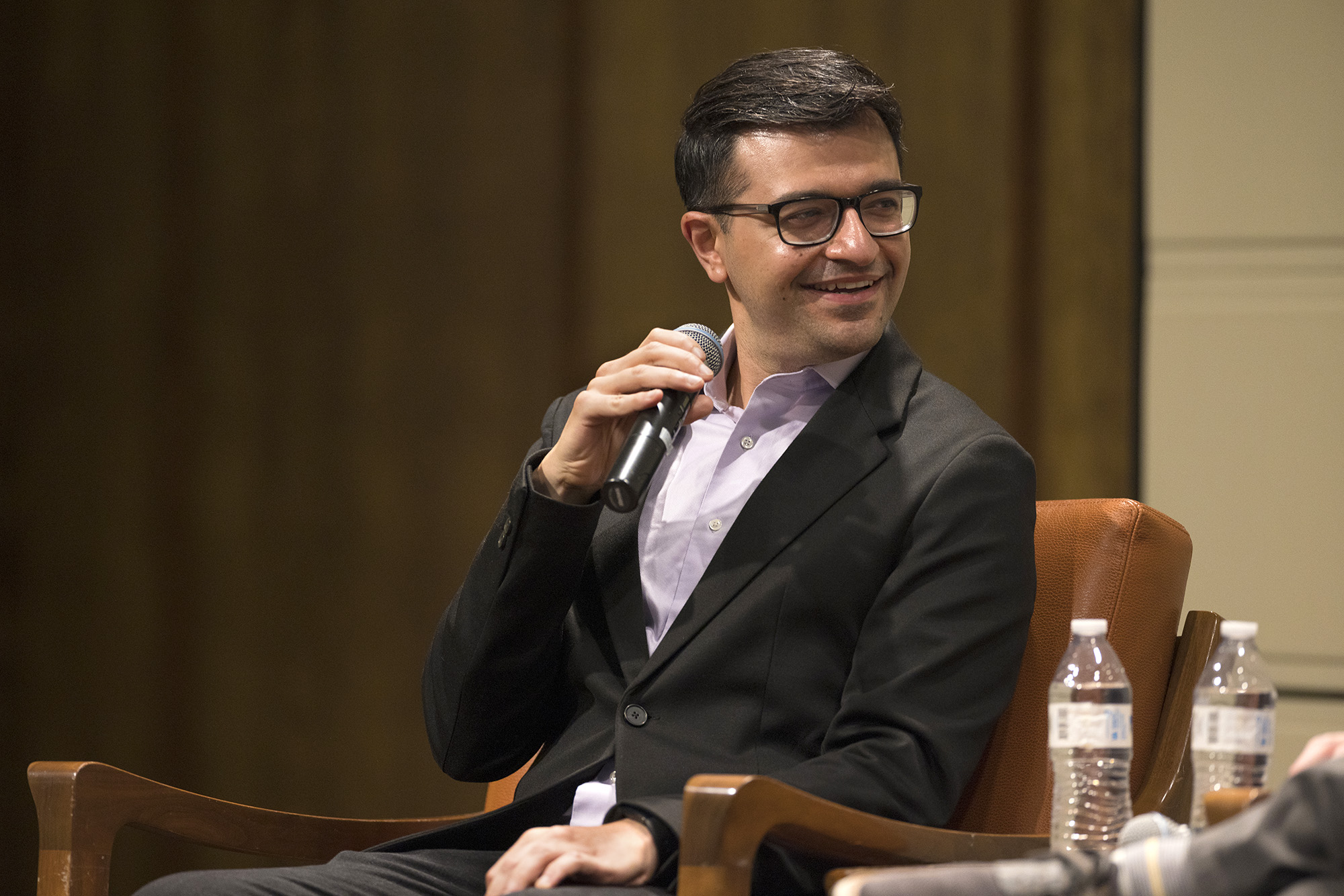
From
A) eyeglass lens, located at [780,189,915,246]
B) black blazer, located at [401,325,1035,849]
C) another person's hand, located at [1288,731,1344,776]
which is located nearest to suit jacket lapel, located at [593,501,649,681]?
black blazer, located at [401,325,1035,849]

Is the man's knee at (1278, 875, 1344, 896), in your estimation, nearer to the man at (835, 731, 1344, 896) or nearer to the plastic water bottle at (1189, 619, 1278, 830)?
the man at (835, 731, 1344, 896)

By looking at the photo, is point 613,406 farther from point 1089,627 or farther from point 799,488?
point 1089,627

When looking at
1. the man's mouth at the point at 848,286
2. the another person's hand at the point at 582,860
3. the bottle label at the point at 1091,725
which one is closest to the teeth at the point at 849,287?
the man's mouth at the point at 848,286

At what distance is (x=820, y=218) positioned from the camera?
166cm

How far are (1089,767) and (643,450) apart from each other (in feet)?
1.95

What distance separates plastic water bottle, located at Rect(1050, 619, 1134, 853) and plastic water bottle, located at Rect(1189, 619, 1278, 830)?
8 centimetres

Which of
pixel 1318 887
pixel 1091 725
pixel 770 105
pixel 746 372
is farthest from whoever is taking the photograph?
pixel 746 372

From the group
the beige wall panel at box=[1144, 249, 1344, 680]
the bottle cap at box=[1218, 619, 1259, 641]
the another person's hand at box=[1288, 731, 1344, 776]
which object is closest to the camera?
the another person's hand at box=[1288, 731, 1344, 776]

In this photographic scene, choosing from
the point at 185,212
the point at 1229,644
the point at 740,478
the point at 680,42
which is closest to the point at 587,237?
the point at 680,42

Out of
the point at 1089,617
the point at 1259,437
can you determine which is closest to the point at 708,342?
the point at 1089,617

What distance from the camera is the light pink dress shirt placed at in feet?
5.31

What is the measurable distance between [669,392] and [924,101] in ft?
5.22

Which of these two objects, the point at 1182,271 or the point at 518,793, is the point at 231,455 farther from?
the point at 1182,271

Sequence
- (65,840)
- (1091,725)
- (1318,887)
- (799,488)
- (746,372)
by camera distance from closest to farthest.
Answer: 1. (1318,887)
2. (1091,725)
3. (65,840)
4. (799,488)
5. (746,372)
